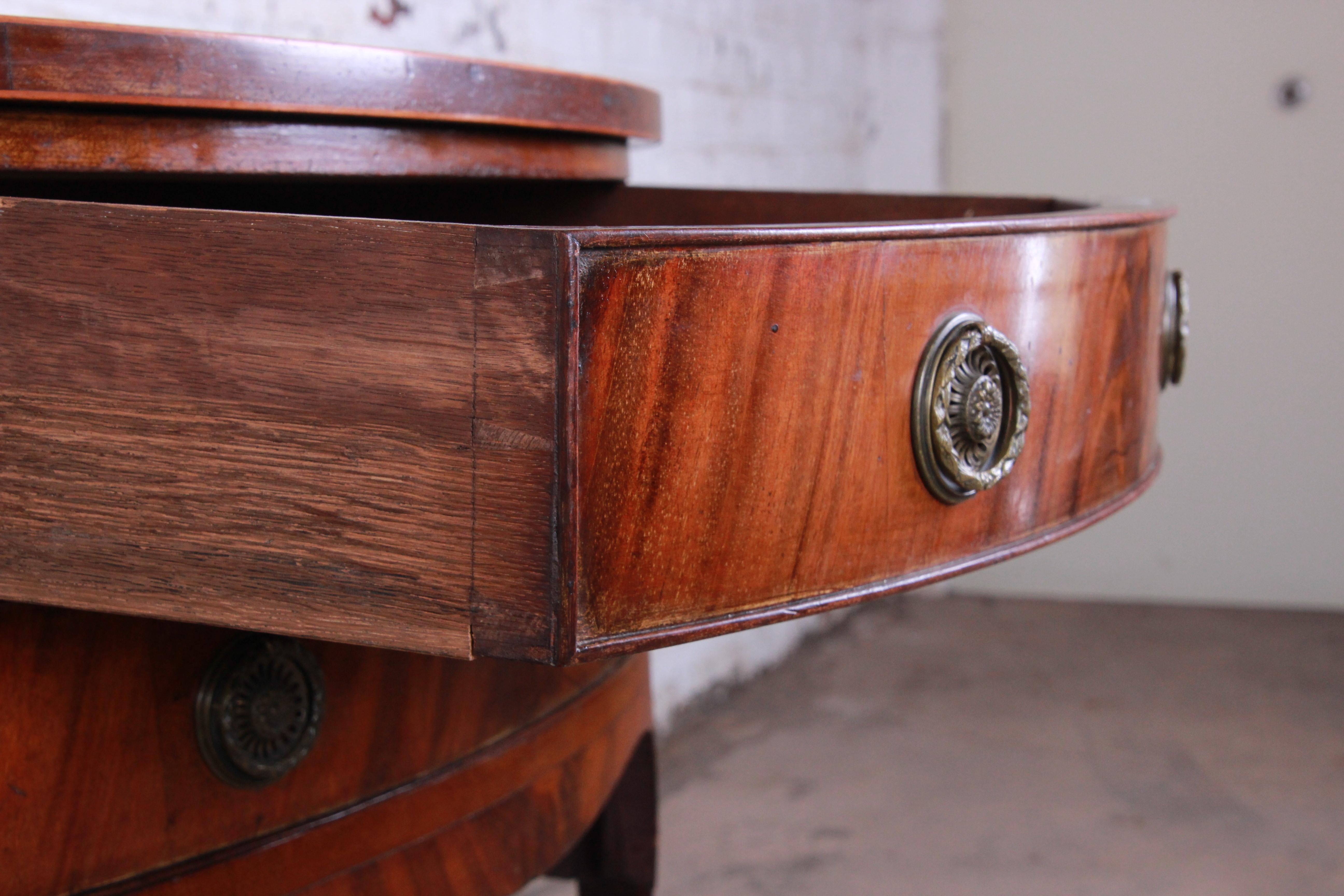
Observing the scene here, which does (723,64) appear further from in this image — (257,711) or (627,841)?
(257,711)

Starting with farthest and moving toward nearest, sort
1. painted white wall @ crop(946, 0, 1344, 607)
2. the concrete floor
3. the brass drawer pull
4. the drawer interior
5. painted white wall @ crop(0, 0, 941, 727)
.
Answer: painted white wall @ crop(946, 0, 1344, 607)
the concrete floor
painted white wall @ crop(0, 0, 941, 727)
the drawer interior
the brass drawer pull

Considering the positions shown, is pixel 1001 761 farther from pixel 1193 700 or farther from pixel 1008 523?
pixel 1008 523

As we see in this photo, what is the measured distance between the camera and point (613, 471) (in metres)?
0.37

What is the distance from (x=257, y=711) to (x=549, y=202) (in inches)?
15.9

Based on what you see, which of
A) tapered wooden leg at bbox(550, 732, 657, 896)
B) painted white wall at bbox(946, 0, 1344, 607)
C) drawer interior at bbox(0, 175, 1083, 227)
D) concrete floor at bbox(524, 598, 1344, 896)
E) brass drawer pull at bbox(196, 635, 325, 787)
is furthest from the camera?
painted white wall at bbox(946, 0, 1344, 607)

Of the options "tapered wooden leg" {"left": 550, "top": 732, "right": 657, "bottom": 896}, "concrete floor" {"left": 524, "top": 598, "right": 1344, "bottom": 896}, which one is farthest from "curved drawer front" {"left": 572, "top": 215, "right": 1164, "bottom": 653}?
"concrete floor" {"left": 524, "top": 598, "right": 1344, "bottom": 896}

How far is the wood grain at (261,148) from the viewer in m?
0.45

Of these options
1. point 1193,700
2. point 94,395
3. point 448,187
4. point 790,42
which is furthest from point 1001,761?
point 94,395

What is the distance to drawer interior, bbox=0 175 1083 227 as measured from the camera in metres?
0.60

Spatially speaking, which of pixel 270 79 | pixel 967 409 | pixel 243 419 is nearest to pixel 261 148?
pixel 270 79

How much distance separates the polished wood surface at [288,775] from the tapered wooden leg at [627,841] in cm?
21

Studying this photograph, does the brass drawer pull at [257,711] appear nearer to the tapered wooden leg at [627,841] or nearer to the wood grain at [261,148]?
the wood grain at [261,148]

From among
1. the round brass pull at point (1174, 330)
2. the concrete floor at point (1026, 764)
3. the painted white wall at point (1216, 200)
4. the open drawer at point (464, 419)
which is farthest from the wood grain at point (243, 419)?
the painted white wall at point (1216, 200)

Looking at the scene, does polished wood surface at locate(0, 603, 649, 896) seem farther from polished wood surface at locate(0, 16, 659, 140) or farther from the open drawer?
polished wood surface at locate(0, 16, 659, 140)
